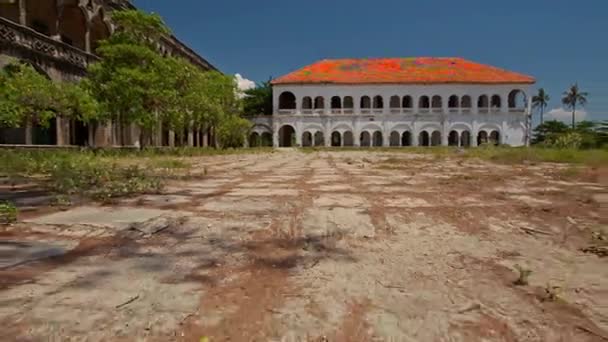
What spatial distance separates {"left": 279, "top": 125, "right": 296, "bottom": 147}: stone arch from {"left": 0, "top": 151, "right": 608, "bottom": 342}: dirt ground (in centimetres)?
3812

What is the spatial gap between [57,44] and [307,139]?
2892cm

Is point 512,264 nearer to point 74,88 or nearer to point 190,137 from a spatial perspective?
point 74,88

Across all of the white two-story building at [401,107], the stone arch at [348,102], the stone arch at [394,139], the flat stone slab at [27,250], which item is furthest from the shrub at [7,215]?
the stone arch at [348,102]

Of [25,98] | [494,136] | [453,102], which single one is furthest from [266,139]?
[25,98]

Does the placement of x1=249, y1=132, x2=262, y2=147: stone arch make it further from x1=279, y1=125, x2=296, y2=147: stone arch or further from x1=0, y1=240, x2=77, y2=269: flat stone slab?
x1=0, y1=240, x2=77, y2=269: flat stone slab

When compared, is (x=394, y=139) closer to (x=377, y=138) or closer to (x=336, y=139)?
(x=377, y=138)

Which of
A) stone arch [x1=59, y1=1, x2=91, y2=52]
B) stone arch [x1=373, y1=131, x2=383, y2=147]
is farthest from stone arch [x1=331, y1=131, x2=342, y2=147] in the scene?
stone arch [x1=59, y1=1, x2=91, y2=52]

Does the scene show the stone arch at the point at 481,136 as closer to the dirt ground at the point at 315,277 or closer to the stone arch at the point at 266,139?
the stone arch at the point at 266,139

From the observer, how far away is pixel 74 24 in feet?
64.4

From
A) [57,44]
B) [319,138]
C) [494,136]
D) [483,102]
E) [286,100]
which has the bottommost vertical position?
[319,138]

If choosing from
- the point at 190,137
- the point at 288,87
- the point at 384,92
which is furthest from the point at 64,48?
the point at 384,92

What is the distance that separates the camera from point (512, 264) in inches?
84.1

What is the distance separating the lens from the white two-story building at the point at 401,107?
126 feet

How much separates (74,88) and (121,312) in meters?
12.6
